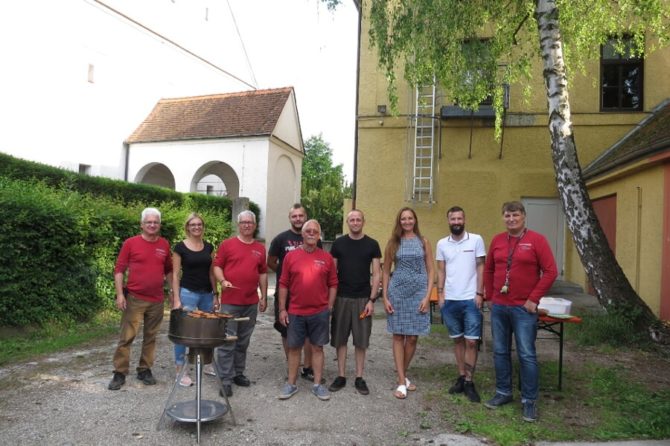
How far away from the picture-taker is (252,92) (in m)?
21.7

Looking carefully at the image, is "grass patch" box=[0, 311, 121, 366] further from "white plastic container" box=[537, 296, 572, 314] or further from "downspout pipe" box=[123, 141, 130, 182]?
"downspout pipe" box=[123, 141, 130, 182]

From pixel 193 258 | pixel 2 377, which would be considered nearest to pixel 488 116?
pixel 193 258

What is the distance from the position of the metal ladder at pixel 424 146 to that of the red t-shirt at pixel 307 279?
25.7 ft

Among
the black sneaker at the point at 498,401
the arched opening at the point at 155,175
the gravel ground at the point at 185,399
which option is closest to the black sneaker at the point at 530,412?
the black sneaker at the point at 498,401

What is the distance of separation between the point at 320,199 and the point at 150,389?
28.6 metres

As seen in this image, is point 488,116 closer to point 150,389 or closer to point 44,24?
point 150,389

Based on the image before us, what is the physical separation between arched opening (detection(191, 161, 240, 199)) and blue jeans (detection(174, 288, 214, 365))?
1599cm

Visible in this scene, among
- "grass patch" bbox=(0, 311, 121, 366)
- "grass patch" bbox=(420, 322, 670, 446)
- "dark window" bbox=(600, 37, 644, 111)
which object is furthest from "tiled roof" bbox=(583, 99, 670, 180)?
"grass patch" bbox=(0, 311, 121, 366)

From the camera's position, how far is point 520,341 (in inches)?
170

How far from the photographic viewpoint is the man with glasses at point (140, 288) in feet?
16.2

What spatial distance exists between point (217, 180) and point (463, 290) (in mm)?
21629

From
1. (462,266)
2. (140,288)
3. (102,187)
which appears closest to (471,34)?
(462,266)

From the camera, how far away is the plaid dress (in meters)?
4.73

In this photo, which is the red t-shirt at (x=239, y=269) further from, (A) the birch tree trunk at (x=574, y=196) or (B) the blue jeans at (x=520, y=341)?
(A) the birch tree trunk at (x=574, y=196)
